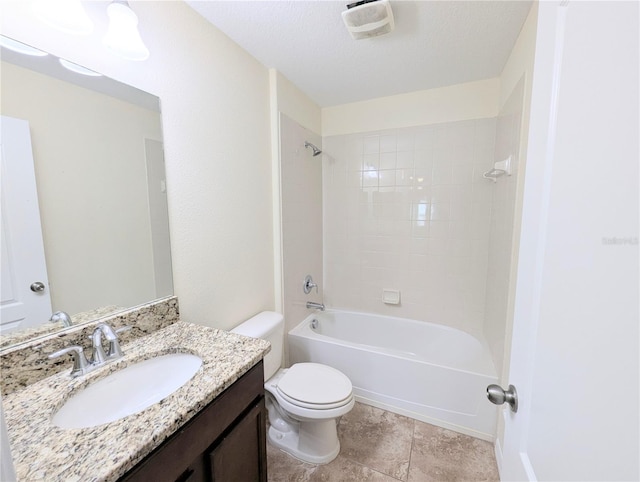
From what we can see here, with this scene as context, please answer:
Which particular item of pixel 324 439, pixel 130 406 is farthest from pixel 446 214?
pixel 130 406

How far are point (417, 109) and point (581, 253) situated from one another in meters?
2.16

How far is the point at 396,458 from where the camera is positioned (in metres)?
1.59

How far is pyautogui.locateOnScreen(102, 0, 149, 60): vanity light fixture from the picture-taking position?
0.93m

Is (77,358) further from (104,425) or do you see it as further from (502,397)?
(502,397)

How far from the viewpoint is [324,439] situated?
62.0 inches

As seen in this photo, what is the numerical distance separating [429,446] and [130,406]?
166cm

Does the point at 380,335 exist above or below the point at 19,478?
below

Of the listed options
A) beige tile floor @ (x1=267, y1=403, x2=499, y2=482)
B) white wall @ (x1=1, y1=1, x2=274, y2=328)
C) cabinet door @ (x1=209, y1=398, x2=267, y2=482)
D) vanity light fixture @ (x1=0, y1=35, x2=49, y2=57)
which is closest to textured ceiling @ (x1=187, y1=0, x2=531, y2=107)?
white wall @ (x1=1, y1=1, x2=274, y2=328)

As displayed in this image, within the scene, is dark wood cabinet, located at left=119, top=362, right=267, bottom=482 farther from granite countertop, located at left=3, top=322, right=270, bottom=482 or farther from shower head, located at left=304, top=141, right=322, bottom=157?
shower head, located at left=304, top=141, right=322, bottom=157

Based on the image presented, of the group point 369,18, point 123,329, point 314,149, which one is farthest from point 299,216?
point 123,329

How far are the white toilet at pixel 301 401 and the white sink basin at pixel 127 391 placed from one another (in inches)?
20.9

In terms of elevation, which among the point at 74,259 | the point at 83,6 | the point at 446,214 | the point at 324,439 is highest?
the point at 83,6

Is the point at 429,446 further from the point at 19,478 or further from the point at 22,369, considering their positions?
the point at 22,369

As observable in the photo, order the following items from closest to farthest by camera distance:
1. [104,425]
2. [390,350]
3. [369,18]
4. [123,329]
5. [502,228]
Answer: [104,425] → [123,329] → [369,18] → [502,228] → [390,350]
